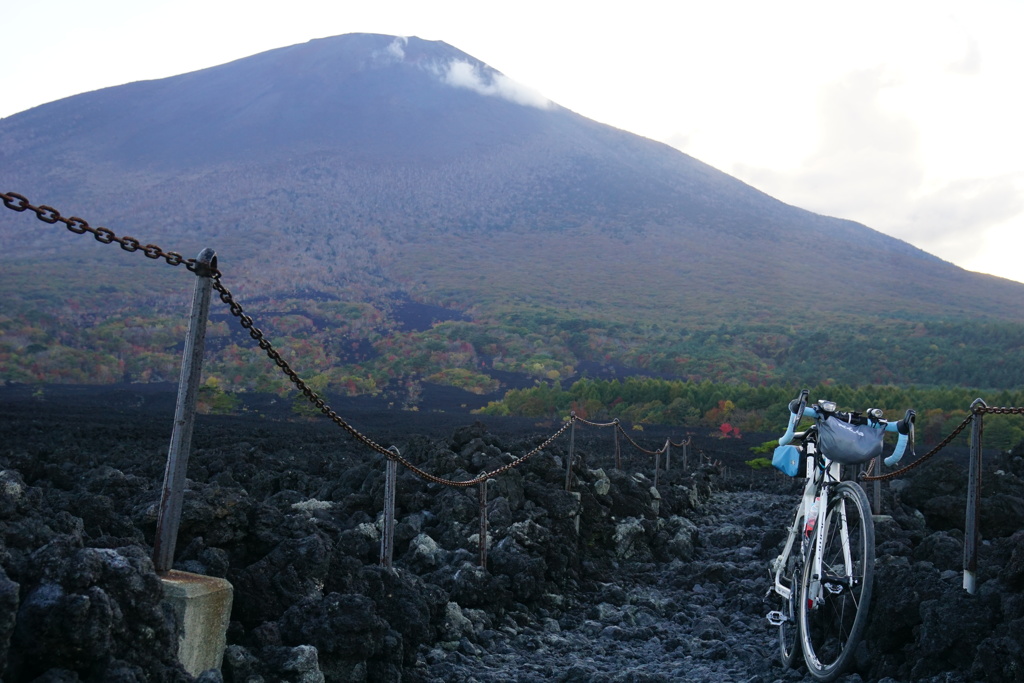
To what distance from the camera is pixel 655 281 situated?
68.0 meters

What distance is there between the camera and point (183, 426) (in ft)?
9.80

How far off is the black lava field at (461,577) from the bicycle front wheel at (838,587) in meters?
0.18

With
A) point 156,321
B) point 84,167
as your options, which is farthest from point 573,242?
point 84,167

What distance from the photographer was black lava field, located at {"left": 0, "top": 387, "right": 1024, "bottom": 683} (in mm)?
2617

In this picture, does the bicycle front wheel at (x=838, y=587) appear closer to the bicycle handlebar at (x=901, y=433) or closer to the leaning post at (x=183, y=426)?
the bicycle handlebar at (x=901, y=433)

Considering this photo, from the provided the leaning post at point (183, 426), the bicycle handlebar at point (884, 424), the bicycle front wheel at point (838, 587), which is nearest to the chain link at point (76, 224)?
the leaning post at point (183, 426)

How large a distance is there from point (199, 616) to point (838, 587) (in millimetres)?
2435

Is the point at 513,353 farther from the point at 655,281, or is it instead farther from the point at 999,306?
the point at 999,306

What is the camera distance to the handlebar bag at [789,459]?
158 inches

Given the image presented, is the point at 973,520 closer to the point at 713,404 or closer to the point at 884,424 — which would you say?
the point at 884,424

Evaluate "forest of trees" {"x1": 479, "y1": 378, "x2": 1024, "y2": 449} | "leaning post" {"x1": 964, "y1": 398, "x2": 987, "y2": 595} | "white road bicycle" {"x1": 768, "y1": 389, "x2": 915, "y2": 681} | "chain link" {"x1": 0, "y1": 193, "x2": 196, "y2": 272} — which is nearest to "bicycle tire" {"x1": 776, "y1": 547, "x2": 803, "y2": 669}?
"white road bicycle" {"x1": 768, "y1": 389, "x2": 915, "y2": 681}

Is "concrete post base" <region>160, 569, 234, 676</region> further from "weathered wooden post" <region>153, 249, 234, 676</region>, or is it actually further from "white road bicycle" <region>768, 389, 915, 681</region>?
"white road bicycle" <region>768, 389, 915, 681</region>

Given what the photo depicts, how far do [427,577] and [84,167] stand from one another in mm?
96934

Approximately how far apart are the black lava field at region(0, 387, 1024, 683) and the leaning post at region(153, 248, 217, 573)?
0.19 m
